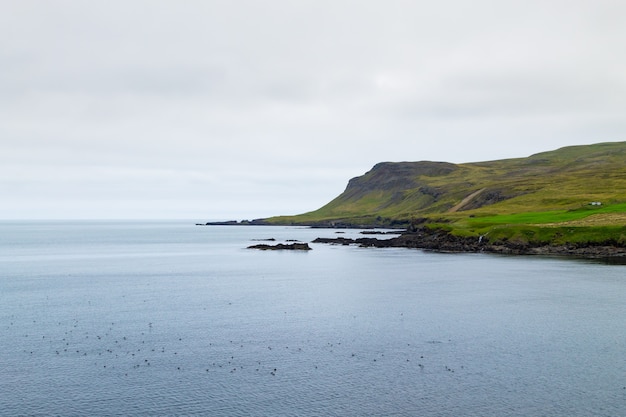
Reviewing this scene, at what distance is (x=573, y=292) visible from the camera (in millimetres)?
79562

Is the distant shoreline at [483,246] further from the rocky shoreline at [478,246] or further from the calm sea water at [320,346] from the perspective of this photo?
the calm sea water at [320,346]

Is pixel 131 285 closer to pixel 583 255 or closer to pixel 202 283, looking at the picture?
pixel 202 283

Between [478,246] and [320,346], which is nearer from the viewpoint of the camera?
[320,346]

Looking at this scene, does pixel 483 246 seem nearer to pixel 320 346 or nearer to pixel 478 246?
pixel 478 246

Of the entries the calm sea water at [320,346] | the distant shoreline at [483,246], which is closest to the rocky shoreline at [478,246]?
the distant shoreline at [483,246]

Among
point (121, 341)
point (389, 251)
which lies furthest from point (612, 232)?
point (121, 341)

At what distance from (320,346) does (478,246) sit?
109 m

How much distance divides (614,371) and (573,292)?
38.6 meters

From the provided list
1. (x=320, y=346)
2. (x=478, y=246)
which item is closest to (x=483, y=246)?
(x=478, y=246)

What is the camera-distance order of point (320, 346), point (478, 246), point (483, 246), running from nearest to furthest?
1. point (320, 346)
2. point (483, 246)
3. point (478, 246)

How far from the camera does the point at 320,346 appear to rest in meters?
51.9

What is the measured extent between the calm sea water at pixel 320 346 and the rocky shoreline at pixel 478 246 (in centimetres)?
2620

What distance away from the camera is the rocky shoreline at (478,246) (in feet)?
413

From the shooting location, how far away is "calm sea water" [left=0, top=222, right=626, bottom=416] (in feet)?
124
